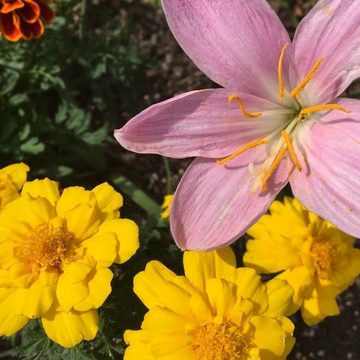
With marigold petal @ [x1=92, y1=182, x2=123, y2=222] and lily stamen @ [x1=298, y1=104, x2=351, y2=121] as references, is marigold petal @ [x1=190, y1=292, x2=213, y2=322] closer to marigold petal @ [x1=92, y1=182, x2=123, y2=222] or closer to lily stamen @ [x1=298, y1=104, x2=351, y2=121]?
marigold petal @ [x1=92, y1=182, x2=123, y2=222]

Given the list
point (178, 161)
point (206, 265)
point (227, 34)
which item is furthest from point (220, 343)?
point (178, 161)

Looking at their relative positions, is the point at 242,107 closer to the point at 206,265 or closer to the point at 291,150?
the point at 291,150

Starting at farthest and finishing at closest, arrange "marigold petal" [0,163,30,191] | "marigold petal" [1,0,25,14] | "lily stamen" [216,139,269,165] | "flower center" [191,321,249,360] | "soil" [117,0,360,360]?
1. "soil" [117,0,360,360]
2. "marigold petal" [1,0,25,14]
3. "marigold petal" [0,163,30,191]
4. "lily stamen" [216,139,269,165]
5. "flower center" [191,321,249,360]

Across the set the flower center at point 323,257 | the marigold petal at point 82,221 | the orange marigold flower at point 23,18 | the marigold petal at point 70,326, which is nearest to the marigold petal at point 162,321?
the marigold petal at point 70,326

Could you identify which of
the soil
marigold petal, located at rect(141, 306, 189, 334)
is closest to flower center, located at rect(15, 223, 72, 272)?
marigold petal, located at rect(141, 306, 189, 334)

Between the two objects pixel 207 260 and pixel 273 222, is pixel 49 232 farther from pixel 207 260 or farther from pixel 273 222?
pixel 273 222

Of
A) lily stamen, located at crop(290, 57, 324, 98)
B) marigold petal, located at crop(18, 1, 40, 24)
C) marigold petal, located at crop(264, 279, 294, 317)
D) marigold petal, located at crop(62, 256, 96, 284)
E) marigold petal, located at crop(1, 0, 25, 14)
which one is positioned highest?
marigold petal, located at crop(1, 0, 25, 14)

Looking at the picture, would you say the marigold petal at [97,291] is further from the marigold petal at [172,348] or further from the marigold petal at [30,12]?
the marigold petal at [30,12]
